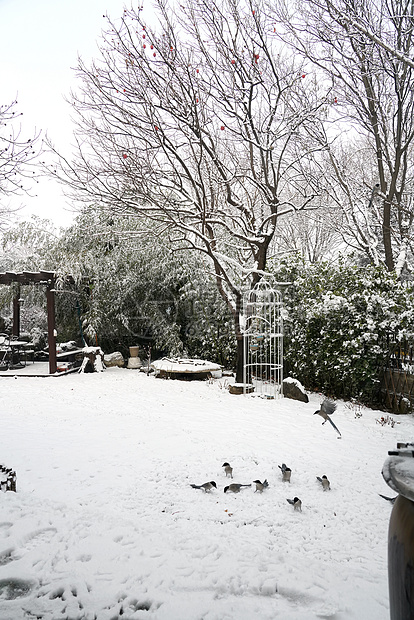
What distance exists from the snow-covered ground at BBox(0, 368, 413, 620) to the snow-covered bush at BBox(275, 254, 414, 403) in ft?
3.64

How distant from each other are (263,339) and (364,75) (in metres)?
4.75

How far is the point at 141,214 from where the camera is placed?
745 cm

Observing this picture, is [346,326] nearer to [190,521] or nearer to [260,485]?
[260,485]

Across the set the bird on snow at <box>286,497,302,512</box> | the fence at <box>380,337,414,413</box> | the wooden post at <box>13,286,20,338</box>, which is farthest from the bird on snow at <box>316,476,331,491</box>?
the wooden post at <box>13,286,20,338</box>

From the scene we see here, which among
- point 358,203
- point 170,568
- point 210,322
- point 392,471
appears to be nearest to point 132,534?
point 170,568

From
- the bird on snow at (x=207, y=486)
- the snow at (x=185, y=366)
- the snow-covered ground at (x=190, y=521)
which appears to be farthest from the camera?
the snow at (x=185, y=366)

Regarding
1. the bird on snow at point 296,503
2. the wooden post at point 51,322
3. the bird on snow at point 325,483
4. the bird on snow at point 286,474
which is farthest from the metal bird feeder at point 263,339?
the wooden post at point 51,322

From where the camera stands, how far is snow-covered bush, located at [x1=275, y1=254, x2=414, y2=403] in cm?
622

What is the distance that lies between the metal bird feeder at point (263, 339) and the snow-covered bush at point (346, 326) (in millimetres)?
368

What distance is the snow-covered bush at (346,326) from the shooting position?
6.22 meters

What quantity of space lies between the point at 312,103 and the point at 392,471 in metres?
7.67

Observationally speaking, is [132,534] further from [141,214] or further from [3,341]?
[3,341]

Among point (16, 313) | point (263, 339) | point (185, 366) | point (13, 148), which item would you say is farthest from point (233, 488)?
point (16, 313)

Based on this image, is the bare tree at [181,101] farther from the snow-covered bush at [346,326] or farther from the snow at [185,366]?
the snow at [185,366]
